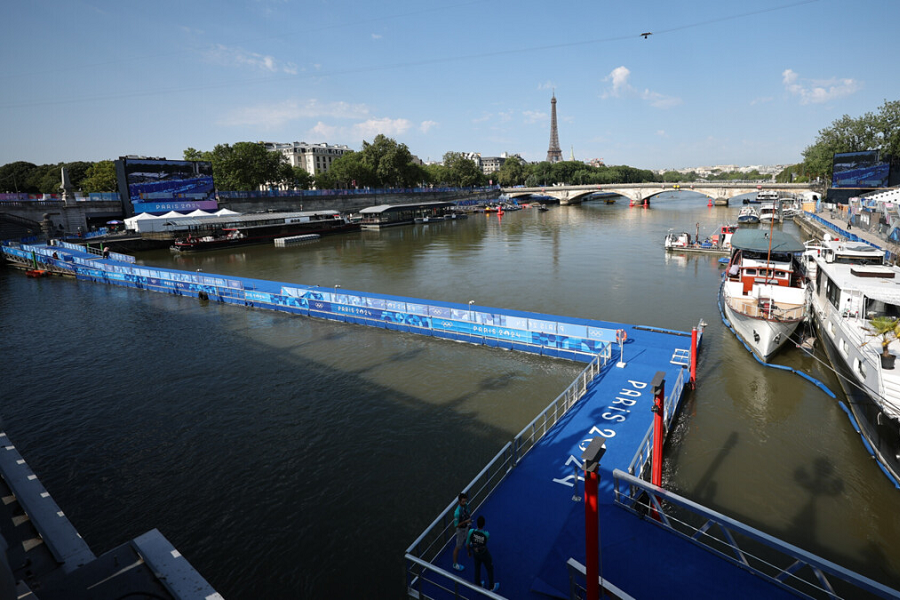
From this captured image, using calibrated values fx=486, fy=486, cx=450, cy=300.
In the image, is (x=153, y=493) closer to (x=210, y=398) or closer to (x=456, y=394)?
(x=210, y=398)

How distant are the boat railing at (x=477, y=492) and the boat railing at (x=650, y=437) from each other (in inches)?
104

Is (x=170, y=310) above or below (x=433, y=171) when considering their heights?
below

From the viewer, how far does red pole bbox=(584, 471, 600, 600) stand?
24.1 ft

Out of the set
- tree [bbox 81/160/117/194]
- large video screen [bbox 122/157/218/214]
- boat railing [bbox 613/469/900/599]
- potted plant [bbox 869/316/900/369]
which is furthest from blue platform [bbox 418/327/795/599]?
tree [bbox 81/160/117/194]

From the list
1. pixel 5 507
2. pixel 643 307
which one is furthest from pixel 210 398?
pixel 643 307

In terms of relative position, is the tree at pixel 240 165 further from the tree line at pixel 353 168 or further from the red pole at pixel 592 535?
the red pole at pixel 592 535

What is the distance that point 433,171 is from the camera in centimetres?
15638

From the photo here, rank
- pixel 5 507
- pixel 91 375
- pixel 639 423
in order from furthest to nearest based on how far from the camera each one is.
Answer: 1. pixel 91 375
2. pixel 639 423
3. pixel 5 507

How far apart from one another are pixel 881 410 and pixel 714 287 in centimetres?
2483

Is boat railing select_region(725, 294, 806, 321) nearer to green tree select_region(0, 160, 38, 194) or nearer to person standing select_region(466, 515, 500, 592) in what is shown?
person standing select_region(466, 515, 500, 592)

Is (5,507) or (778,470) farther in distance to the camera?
(778,470)

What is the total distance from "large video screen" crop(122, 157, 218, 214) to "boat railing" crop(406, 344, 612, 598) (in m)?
75.5

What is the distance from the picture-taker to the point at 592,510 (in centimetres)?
751

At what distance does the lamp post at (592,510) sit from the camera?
7.17 metres
